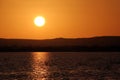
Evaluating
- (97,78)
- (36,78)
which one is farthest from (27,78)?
(97,78)

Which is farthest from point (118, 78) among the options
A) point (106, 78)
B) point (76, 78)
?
point (76, 78)

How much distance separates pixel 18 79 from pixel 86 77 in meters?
11.4

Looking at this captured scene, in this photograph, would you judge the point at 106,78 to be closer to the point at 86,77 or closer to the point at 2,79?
the point at 86,77

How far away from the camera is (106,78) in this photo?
70.5 m

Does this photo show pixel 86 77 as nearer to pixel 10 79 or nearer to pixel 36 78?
pixel 36 78

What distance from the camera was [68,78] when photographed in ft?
231

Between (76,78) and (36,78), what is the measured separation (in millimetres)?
6672

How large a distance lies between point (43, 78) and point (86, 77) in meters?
7.15

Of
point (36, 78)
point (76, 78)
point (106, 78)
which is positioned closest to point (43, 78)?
point (36, 78)

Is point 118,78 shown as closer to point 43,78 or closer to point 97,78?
point 97,78

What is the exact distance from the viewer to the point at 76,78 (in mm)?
70000

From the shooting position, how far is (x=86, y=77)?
71.9m

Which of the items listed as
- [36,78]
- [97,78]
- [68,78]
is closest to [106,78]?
[97,78]

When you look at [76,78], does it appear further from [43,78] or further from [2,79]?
[2,79]
